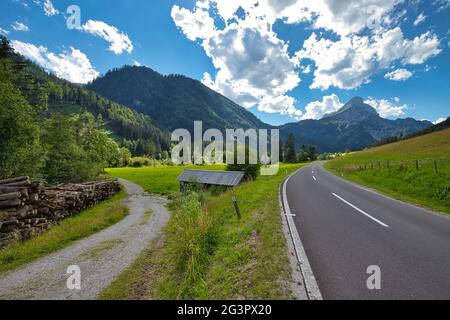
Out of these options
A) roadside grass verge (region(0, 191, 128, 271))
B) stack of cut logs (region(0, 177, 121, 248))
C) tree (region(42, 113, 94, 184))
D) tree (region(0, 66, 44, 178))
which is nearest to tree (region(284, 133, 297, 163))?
tree (region(42, 113, 94, 184))

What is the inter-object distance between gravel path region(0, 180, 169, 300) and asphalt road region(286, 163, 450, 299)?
6.90 m

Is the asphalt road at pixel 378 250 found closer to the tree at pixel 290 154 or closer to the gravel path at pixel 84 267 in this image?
the gravel path at pixel 84 267

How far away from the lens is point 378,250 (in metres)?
5.85

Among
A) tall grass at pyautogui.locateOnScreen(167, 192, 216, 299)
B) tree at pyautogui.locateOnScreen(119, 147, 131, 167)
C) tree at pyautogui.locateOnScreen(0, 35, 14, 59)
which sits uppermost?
tree at pyautogui.locateOnScreen(0, 35, 14, 59)

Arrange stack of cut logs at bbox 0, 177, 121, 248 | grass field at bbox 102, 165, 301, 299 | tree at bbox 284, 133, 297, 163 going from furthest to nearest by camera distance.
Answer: tree at bbox 284, 133, 297, 163
stack of cut logs at bbox 0, 177, 121, 248
grass field at bbox 102, 165, 301, 299

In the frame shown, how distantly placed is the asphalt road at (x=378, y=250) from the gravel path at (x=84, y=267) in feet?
22.7

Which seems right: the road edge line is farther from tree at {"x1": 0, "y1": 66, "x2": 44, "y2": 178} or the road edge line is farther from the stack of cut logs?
tree at {"x1": 0, "y1": 66, "x2": 44, "y2": 178}

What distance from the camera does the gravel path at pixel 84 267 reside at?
685cm

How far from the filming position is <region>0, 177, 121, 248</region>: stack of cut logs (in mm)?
10523

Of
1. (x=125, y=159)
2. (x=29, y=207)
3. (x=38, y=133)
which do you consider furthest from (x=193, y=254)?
(x=125, y=159)

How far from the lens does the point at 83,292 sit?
683cm

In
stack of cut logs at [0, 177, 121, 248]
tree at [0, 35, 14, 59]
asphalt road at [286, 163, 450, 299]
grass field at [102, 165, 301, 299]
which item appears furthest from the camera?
tree at [0, 35, 14, 59]
